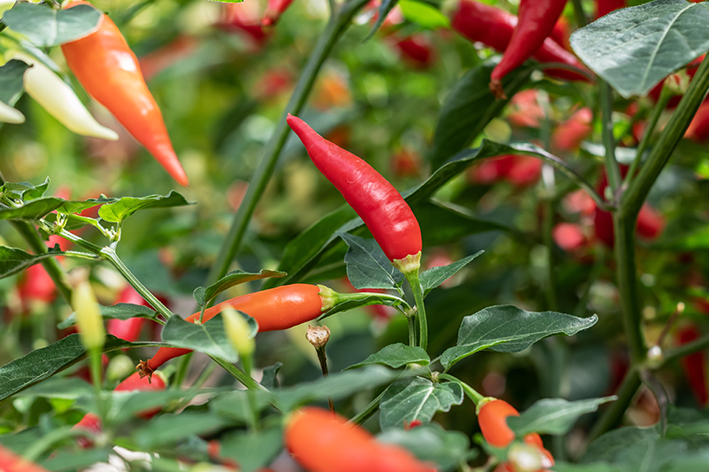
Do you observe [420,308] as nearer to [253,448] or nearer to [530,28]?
[253,448]

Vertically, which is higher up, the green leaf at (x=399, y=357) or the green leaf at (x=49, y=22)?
the green leaf at (x=49, y=22)

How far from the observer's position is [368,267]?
413mm

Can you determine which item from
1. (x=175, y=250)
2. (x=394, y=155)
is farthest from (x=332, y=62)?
(x=175, y=250)

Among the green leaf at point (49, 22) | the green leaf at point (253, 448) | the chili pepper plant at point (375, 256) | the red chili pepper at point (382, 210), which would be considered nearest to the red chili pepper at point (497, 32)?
the chili pepper plant at point (375, 256)

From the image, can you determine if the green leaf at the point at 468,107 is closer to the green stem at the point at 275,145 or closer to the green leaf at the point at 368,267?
the green stem at the point at 275,145

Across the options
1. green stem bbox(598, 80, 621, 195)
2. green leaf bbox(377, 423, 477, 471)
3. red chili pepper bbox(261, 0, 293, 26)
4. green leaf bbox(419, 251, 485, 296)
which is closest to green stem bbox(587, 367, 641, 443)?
green stem bbox(598, 80, 621, 195)

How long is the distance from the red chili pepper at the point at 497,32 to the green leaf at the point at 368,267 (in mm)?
313

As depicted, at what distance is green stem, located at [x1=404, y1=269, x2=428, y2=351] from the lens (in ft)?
1.21

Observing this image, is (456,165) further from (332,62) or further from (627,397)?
(332,62)

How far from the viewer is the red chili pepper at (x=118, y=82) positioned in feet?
1.52

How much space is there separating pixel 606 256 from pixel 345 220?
0.43 metres

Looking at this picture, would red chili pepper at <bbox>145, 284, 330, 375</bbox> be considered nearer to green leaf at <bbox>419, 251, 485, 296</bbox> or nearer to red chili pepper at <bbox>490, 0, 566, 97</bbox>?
green leaf at <bbox>419, 251, 485, 296</bbox>

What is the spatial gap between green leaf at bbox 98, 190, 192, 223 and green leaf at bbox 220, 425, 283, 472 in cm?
20

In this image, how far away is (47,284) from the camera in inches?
30.6
